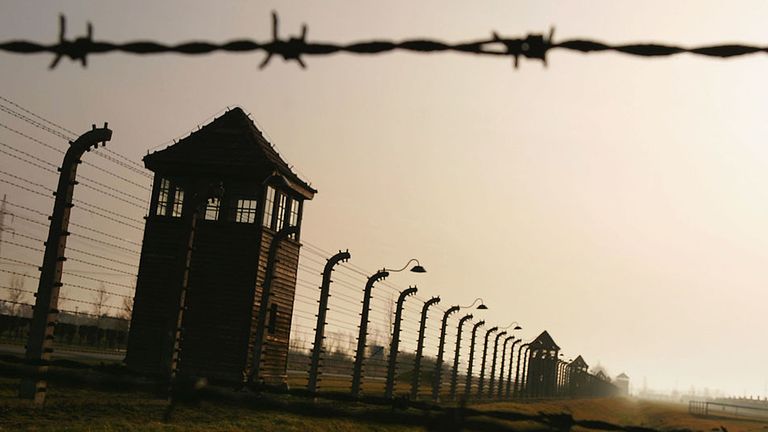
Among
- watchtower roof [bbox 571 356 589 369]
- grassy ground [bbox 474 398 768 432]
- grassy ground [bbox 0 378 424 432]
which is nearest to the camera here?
grassy ground [bbox 0 378 424 432]

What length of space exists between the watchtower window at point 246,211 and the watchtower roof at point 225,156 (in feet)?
2.58

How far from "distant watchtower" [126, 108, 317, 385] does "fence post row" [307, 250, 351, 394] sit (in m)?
6.40

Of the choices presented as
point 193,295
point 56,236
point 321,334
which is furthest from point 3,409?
point 193,295

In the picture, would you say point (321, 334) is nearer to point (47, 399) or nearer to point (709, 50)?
point (47, 399)

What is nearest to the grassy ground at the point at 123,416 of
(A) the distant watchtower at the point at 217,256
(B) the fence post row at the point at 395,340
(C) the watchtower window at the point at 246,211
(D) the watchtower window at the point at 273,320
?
(B) the fence post row at the point at 395,340

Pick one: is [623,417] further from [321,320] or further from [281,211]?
[321,320]

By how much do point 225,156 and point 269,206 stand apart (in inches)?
87.8

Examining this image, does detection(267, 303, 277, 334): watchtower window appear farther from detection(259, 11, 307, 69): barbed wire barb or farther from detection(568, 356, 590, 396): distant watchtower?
detection(568, 356, 590, 396): distant watchtower

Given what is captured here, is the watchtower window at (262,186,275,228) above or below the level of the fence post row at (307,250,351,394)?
above

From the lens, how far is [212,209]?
86.6 ft

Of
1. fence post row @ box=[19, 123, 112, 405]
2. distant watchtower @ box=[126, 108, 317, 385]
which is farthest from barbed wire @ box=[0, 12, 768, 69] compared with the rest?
distant watchtower @ box=[126, 108, 317, 385]

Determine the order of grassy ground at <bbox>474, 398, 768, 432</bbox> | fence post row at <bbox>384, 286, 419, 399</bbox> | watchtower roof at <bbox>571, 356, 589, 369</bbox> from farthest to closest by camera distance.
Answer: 1. watchtower roof at <bbox>571, 356, 589, 369</bbox>
2. grassy ground at <bbox>474, 398, 768, 432</bbox>
3. fence post row at <bbox>384, 286, 419, 399</bbox>

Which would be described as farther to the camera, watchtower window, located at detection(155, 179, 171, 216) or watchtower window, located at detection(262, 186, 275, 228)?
watchtower window, located at detection(155, 179, 171, 216)

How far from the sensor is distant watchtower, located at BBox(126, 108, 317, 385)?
995 inches
